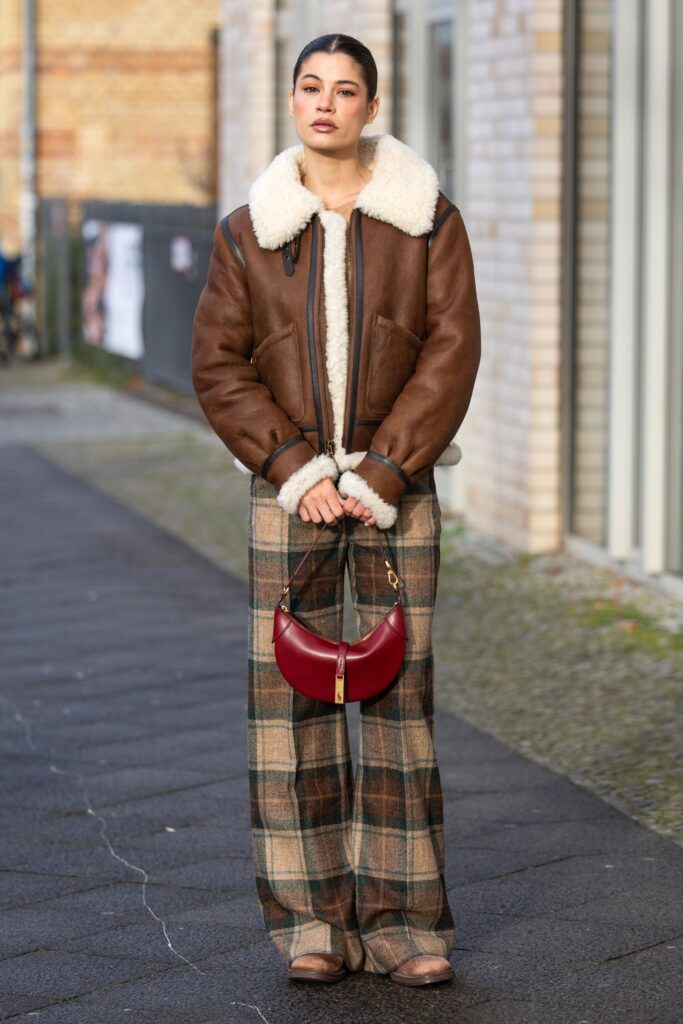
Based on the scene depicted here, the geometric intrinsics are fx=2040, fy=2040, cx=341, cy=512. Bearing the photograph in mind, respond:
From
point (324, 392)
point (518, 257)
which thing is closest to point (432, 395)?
point (324, 392)

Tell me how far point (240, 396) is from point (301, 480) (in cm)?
22

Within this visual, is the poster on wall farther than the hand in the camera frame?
Yes

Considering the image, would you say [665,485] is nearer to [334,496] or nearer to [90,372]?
[334,496]

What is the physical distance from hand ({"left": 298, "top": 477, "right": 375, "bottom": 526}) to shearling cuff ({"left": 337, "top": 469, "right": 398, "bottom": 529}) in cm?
2

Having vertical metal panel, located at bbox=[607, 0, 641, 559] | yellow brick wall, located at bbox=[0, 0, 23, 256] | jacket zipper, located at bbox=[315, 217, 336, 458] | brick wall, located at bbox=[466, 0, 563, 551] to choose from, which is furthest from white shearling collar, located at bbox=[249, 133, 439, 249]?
yellow brick wall, located at bbox=[0, 0, 23, 256]

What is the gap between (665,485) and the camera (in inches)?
342

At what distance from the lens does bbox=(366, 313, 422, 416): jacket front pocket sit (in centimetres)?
405

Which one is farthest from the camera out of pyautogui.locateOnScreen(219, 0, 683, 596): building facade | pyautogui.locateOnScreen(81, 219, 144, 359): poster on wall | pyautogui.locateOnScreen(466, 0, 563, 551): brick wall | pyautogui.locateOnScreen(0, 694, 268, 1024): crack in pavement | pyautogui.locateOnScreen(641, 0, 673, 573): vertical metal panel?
pyautogui.locateOnScreen(81, 219, 144, 359): poster on wall

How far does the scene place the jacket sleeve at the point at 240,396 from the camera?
4.01m

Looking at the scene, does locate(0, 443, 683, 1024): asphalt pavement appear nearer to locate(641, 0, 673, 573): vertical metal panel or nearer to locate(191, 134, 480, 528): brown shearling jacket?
locate(191, 134, 480, 528): brown shearling jacket

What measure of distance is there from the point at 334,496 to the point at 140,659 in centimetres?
371

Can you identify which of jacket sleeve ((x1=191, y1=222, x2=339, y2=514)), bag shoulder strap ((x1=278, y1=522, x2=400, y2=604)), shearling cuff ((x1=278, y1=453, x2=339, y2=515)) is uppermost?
→ jacket sleeve ((x1=191, y1=222, x2=339, y2=514))

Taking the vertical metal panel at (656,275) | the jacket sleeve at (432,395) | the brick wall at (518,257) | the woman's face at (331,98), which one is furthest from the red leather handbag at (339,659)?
the brick wall at (518,257)

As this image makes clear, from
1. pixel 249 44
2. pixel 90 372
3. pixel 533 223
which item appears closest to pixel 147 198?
pixel 90 372
